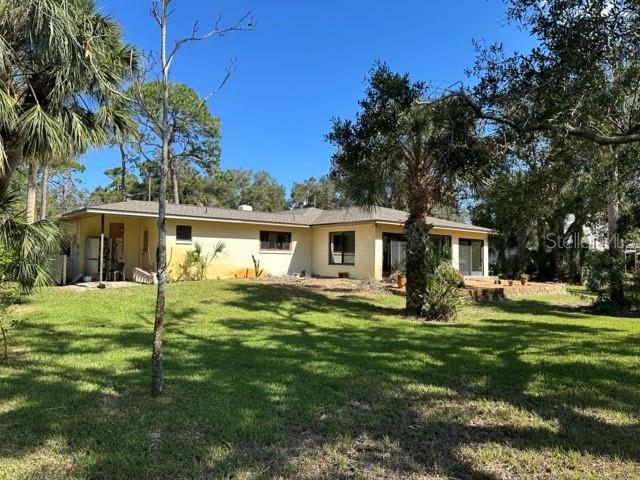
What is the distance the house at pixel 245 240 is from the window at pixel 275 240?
0.15 ft

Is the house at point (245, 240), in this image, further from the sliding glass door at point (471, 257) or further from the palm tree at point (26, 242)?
the palm tree at point (26, 242)

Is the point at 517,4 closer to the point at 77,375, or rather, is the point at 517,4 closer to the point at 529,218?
the point at 529,218

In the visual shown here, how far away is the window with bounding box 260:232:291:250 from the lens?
850 inches

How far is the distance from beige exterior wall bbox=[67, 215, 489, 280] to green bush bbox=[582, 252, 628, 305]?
8.23m

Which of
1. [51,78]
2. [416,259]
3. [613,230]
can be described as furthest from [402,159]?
[613,230]

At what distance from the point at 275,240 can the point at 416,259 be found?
10976 mm

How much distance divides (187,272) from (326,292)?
246 inches

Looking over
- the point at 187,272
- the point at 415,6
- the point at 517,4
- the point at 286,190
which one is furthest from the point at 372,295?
the point at 286,190

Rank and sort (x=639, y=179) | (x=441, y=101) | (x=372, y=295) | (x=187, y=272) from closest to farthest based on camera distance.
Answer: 1. (x=441, y=101)
2. (x=639, y=179)
3. (x=372, y=295)
4. (x=187, y=272)

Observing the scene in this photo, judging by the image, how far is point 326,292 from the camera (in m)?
15.8

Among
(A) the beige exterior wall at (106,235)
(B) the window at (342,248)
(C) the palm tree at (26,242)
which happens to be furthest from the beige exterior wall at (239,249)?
(C) the palm tree at (26,242)

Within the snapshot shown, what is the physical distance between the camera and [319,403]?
A: 4.85m

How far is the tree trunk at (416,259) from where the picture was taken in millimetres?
11914

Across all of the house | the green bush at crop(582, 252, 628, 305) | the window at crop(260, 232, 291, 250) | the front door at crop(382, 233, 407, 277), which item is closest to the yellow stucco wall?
the house
